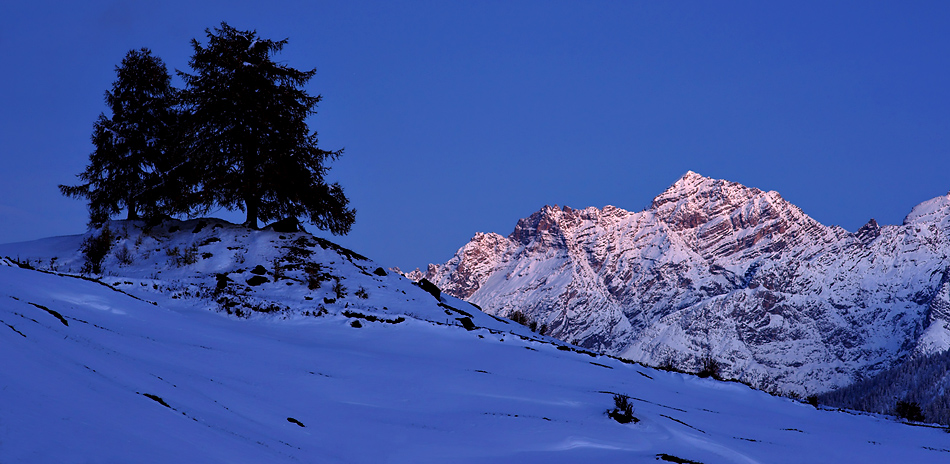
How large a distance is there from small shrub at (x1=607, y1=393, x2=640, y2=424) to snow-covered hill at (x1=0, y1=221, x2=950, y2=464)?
30cm

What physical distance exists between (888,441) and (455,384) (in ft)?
30.3

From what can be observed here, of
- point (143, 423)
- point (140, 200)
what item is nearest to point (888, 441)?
point (143, 423)

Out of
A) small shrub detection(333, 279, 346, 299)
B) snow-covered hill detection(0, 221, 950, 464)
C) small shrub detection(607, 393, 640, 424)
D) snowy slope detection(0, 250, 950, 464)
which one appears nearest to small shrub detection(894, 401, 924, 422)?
snowy slope detection(0, 250, 950, 464)

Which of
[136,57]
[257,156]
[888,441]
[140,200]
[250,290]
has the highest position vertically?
[136,57]

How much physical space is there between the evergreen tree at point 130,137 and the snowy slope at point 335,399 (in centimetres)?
1446

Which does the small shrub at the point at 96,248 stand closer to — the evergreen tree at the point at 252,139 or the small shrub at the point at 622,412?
the evergreen tree at the point at 252,139

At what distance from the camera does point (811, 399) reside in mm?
19172

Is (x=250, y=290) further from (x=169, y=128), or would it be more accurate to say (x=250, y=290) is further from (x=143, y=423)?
(x=143, y=423)

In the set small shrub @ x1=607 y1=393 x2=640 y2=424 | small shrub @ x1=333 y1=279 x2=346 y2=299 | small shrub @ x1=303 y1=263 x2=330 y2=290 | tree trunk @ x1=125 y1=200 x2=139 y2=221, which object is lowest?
small shrub @ x1=607 y1=393 x2=640 y2=424

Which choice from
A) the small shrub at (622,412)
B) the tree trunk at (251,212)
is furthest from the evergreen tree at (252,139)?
the small shrub at (622,412)

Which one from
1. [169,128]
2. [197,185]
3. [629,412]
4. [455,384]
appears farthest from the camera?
[169,128]

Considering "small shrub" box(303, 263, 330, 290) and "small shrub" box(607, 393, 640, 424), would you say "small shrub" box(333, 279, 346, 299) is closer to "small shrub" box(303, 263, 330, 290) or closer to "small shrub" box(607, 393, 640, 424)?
"small shrub" box(303, 263, 330, 290)

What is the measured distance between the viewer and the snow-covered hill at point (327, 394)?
23.6ft

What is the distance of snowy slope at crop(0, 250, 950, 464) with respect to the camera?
708 cm
